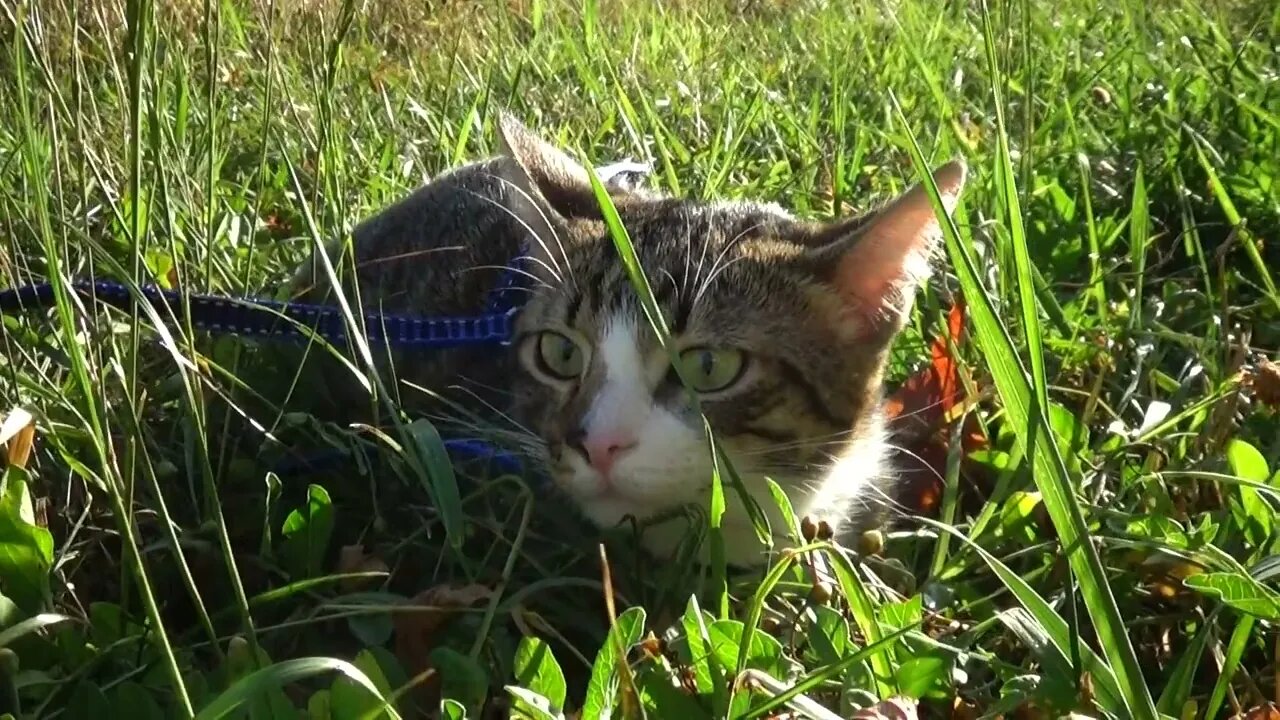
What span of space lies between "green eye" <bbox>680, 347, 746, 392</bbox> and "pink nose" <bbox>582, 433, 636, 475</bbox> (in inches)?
5.6

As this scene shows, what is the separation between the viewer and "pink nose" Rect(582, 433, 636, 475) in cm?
114

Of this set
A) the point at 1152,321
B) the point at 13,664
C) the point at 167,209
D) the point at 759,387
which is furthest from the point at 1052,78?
the point at 13,664

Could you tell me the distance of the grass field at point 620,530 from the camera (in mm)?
772

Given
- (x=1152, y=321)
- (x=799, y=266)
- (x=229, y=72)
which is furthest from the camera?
(x=229, y=72)

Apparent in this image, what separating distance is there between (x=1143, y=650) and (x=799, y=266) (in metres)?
0.55

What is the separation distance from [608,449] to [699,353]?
18 centimetres

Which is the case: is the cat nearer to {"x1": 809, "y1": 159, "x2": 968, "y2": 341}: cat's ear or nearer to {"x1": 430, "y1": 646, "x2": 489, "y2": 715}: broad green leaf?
{"x1": 809, "y1": 159, "x2": 968, "y2": 341}: cat's ear

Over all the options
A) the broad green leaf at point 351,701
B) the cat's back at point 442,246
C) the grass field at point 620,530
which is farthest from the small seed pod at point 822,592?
the cat's back at point 442,246

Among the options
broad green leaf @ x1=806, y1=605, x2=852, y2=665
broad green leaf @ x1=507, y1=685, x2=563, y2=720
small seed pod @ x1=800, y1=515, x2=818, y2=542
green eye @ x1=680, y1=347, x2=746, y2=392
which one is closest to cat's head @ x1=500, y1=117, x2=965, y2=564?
green eye @ x1=680, y1=347, x2=746, y2=392

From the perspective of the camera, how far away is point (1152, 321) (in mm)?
1478

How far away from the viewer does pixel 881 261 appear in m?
1.26

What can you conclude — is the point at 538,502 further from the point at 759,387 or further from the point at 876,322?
the point at 876,322

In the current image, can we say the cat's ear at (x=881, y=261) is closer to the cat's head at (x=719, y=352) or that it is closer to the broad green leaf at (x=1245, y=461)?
the cat's head at (x=719, y=352)

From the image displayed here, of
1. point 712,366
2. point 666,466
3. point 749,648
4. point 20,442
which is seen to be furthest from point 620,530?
point 20,442
